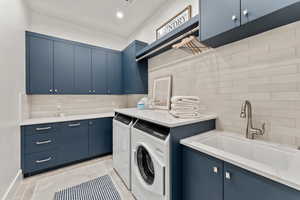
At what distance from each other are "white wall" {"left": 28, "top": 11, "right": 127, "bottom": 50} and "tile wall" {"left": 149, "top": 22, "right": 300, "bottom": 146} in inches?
95.4

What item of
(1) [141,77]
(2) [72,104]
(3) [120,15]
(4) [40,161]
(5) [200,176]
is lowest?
(4) [40,161]

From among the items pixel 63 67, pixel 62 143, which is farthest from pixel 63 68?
pixel 62 143

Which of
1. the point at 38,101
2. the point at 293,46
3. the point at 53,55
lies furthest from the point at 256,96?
the point at 38,101

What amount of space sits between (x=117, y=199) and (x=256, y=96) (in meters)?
1.96

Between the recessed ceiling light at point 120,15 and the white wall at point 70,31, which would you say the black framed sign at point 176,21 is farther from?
the white wall at point 70,31

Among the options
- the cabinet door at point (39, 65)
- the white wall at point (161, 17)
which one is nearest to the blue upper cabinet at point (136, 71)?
the white wall at point (161, 17)

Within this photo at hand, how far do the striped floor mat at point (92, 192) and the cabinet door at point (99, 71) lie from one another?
5.92 ft

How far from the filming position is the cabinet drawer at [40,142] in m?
2.00

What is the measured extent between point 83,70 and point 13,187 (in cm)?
211

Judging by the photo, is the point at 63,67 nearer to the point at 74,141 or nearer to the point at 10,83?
the point at 10,83

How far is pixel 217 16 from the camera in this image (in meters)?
1.17

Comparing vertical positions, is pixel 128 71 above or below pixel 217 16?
below

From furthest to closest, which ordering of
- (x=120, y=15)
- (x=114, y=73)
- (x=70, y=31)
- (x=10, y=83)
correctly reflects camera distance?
(x=114, y=73) → (x=70, y=31) → (x=120, y=15) → (x=10, y=83)

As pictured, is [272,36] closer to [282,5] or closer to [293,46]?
[293,46]
